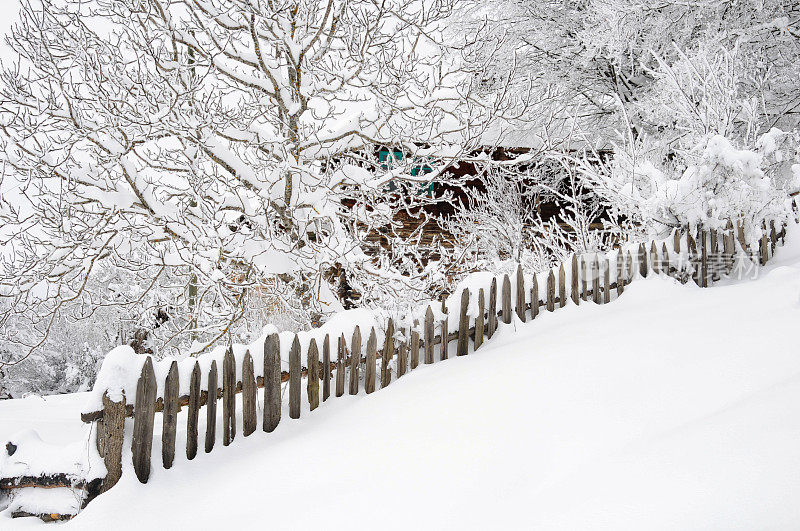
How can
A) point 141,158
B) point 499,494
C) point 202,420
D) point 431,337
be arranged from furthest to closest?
point 141,158 < point 431,337 < point 202,420 < point 499,494

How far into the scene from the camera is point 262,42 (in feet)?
15.4

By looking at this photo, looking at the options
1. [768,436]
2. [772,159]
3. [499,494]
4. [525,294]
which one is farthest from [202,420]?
[772,159]

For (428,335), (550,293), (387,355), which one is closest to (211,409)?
(387,355)

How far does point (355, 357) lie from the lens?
12.2 feet

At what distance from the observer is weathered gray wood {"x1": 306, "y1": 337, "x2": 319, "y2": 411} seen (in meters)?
3.51

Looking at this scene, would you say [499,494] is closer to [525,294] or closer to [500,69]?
[525,294]

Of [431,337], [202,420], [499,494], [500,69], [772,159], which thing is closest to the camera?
[499,494]

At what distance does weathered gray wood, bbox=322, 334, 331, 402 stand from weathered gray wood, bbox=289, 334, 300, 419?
0.21m

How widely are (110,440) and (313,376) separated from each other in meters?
1.24

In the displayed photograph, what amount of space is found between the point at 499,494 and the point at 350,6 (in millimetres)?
4153

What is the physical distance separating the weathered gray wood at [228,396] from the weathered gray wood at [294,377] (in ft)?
1.24

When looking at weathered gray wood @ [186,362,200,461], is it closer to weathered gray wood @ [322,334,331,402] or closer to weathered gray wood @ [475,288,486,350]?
weathered gray wood @ [322,334,331,402]

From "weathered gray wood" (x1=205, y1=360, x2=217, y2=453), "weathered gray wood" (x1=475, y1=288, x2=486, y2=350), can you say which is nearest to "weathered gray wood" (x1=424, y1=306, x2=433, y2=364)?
"weathered gray wood" (x1=475, y1=288, x2=486, y2=350)

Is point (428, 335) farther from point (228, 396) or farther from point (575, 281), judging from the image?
point (575, 281)
